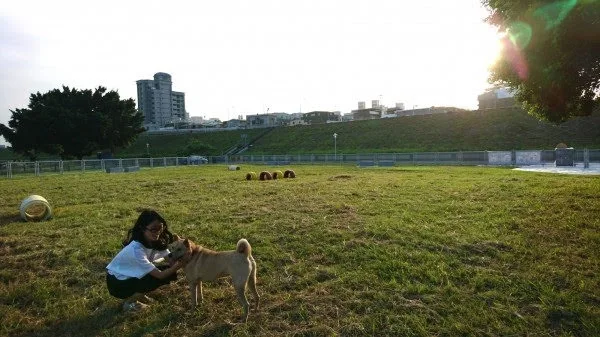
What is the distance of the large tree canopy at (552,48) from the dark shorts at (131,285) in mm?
7759

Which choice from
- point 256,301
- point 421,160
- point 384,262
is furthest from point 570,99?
point 421,160

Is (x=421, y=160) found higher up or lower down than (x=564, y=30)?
lower down

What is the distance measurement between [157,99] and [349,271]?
166m

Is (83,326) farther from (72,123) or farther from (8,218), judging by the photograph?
(72,123)

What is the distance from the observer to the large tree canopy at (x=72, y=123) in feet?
150

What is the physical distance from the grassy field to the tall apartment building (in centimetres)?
15279

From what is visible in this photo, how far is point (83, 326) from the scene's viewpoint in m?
4.32

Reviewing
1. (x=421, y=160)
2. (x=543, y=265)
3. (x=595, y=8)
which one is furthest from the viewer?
(x=421, y=160)

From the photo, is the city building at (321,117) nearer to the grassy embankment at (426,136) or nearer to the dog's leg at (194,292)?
the grassy embankment at (426,136)

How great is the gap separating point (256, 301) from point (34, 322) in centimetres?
246

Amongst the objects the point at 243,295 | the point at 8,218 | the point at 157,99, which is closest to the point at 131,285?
the point at 243,295

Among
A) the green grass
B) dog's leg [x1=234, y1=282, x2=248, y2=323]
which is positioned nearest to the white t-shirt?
dog's leg [x1=234, y1=282, x2=248, y2=323]

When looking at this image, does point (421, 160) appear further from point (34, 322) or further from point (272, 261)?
point (34, 322)

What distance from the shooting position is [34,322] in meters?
4.41
